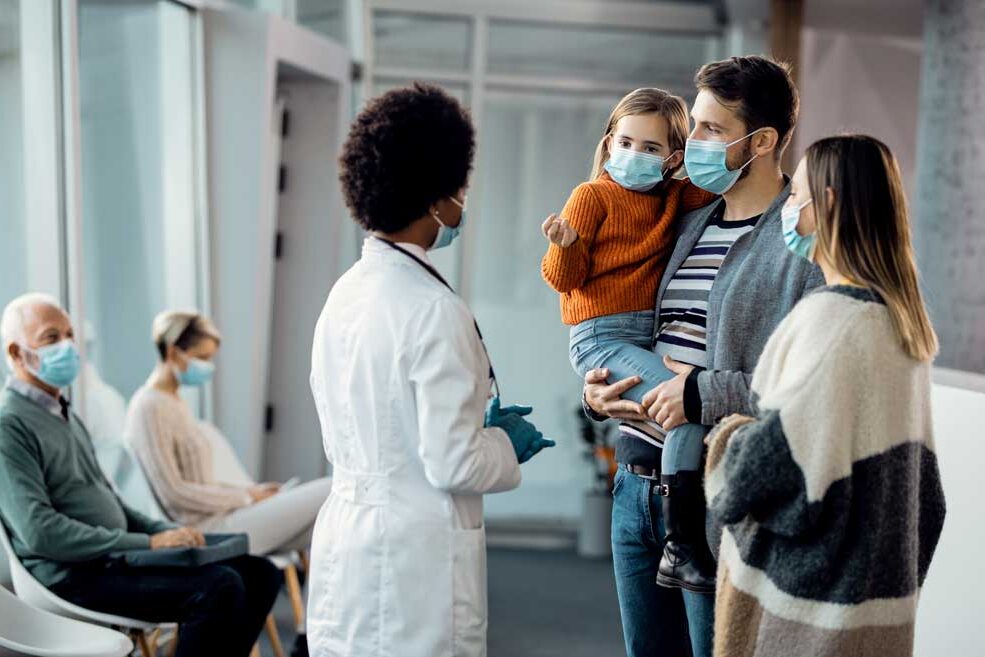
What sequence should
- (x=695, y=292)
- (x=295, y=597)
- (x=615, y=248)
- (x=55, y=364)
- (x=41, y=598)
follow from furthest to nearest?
1. (x=295, y=597)
2. (x=55, y=364)
3. (x=41, y=598)
4. (x=615, y=248)
5. (x=695, y=292)

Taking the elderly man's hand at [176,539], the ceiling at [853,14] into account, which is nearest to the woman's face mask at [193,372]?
the elderly man's hand at [176,539]

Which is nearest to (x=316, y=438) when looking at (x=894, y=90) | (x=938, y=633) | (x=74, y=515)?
(x=74, y=515)

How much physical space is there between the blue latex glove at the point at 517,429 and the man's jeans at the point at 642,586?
0.58 ft

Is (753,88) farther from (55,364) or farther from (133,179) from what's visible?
(133,179)

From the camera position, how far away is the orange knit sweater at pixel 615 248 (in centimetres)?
209

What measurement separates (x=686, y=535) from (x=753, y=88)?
754 mm

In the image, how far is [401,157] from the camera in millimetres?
1946

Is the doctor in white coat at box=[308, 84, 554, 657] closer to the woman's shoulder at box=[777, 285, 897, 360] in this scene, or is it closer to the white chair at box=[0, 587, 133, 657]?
the woman's shoulder at box=[777, 285, 897, 360]

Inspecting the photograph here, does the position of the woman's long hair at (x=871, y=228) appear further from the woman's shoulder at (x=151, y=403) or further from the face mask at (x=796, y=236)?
the woman's shoulder at (x=151, y=403)

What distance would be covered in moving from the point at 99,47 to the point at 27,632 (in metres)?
2.43

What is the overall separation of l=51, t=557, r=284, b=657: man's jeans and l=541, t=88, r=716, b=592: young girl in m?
1.72

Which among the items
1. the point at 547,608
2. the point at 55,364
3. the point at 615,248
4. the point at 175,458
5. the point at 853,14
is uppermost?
the point at 853,14

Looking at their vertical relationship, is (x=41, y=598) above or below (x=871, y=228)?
below

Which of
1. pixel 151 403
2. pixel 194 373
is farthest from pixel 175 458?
pixel 194 373
